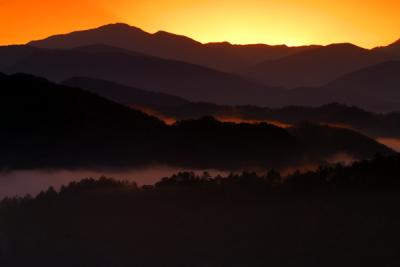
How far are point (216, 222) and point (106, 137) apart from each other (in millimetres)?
75805

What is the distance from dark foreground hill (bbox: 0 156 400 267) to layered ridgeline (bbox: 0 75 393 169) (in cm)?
4935

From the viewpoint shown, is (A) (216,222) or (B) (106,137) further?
(B) (106,137)

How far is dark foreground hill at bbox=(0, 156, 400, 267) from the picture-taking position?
2854 inches

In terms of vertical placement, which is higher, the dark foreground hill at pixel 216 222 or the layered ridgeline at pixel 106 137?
the layered ridgeline at pixel 106 137

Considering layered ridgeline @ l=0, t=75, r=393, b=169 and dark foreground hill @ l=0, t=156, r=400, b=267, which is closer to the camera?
dark foreground hill @ l=0, t=156, r=400, b=267

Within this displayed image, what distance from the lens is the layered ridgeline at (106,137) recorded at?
142 metres

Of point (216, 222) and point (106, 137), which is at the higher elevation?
point (106, 137)

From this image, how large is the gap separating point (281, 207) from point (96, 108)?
89414 mm

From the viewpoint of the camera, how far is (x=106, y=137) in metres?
153

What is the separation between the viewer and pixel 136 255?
7444 cm

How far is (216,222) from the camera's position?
80062mm

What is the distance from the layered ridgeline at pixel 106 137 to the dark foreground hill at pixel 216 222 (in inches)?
1943

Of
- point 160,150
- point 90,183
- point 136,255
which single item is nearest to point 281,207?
point 136,255

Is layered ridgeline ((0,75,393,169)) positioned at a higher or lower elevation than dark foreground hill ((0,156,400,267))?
higher
